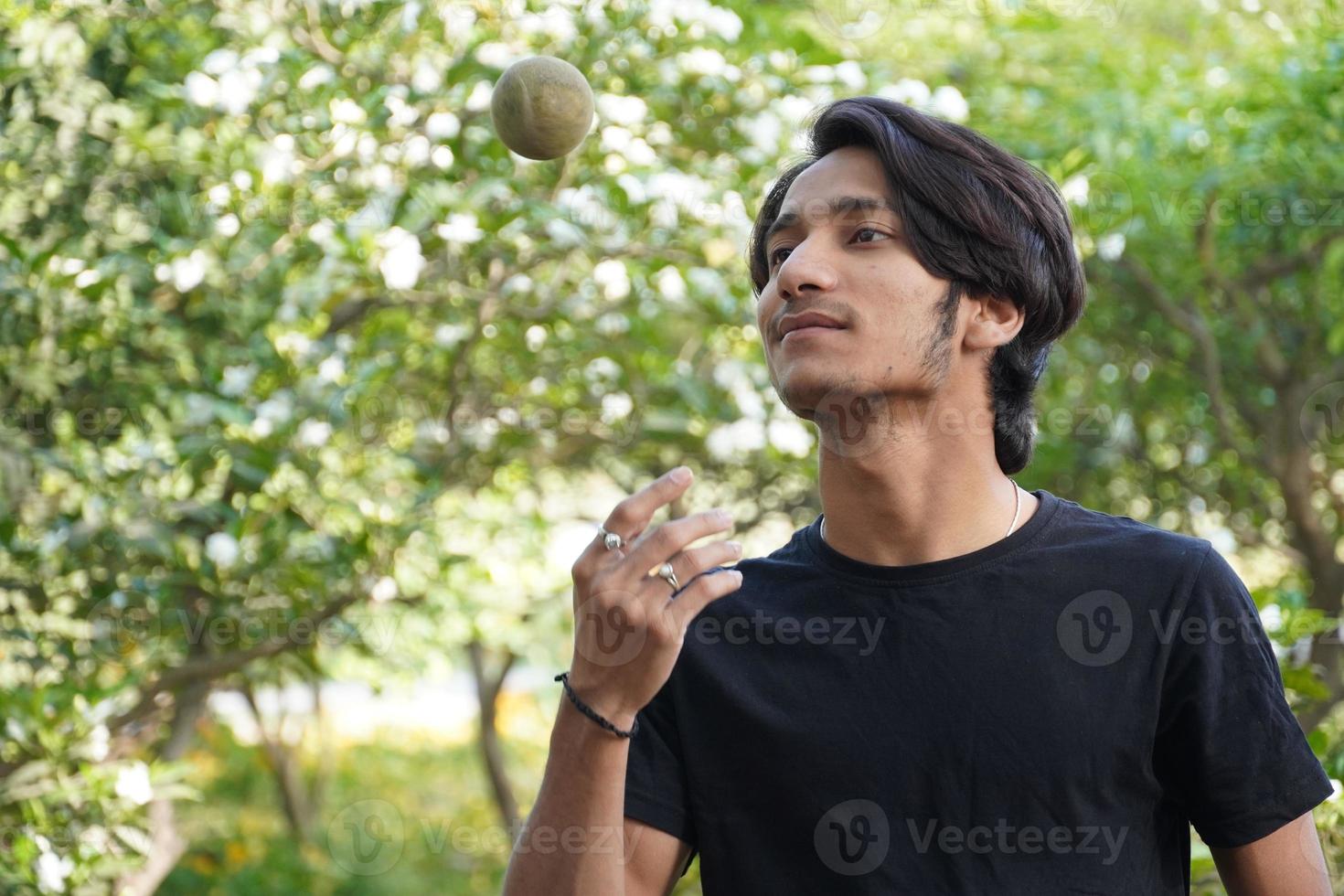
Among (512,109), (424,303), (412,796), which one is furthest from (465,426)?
(412,796)

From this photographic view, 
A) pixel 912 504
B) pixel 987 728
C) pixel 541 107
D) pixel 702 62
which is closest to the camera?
pixel 987 728

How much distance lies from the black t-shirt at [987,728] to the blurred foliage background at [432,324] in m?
0.94

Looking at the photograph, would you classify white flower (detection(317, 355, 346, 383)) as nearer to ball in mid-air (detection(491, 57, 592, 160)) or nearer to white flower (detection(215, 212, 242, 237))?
white flower (detection(215, 212, 242, 237))

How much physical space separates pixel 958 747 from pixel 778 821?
224mm

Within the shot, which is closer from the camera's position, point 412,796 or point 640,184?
point 640,184

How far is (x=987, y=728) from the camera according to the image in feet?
5.23

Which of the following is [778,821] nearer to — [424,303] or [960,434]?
[960,434]

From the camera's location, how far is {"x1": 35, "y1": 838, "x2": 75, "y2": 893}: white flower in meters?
3.07

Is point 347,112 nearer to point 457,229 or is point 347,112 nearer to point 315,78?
point 315,78

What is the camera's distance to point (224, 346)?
3320mm

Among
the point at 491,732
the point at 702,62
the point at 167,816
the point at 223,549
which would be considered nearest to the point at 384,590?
the point at 223,549

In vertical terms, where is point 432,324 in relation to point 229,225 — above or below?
below

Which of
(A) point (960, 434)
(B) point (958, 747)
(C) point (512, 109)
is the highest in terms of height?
(C) point (512, 109)

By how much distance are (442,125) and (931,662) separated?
7.33 ft
